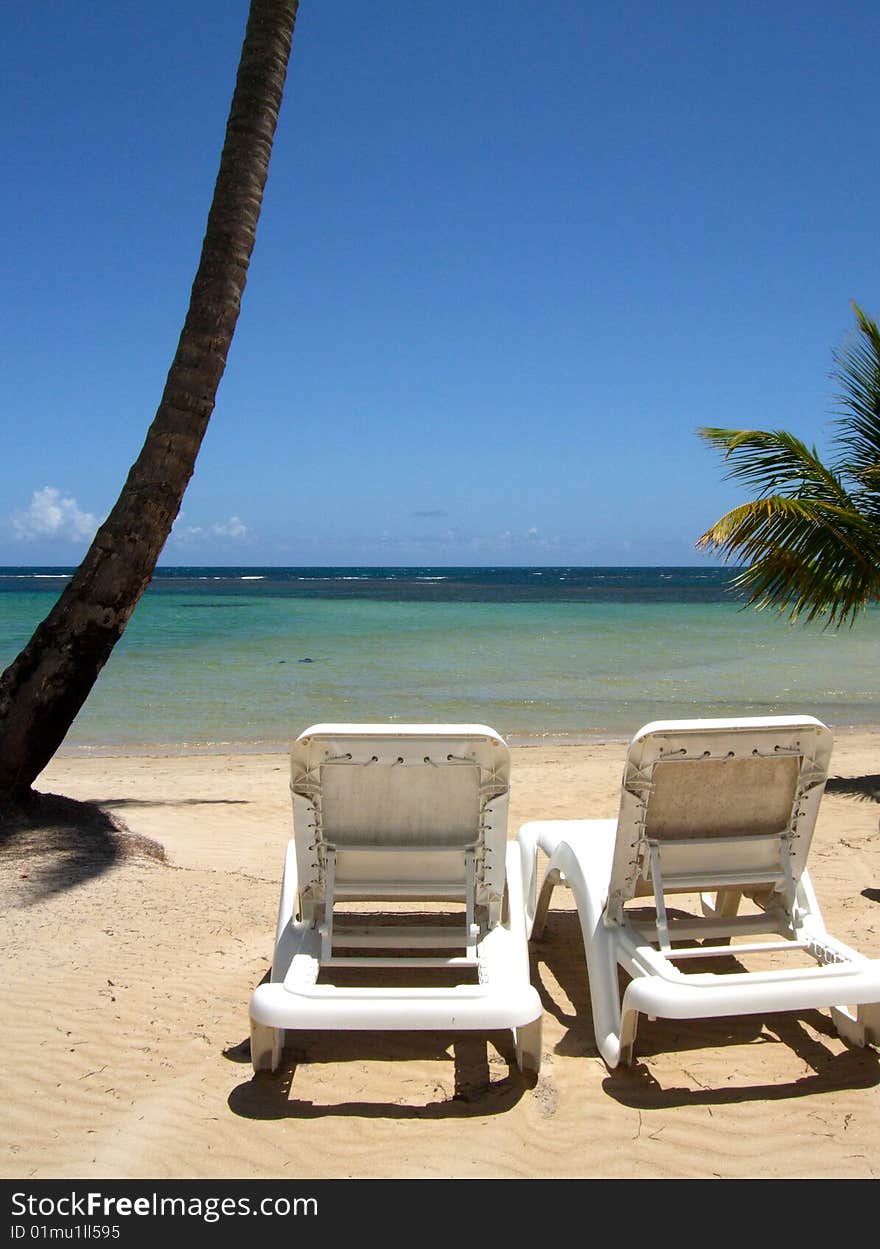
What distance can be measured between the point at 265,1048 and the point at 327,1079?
0.25 meters

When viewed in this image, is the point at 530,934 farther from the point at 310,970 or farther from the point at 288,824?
the point at 288,824

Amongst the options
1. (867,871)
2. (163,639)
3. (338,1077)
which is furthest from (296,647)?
(338,1077)

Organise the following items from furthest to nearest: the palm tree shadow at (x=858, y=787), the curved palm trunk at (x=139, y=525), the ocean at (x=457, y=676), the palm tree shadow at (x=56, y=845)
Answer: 1. the ocean at (x=457, y=676)
2. the palm tree shadow at (x=858, y=787)
3. the curved palm trunk at (x=139, y=525)
4. the palm tree shadow at (x=56, y=845)

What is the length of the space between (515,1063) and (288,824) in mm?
4379

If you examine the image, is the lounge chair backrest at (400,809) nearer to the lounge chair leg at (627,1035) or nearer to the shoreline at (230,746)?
the lounge chair leg at (627,1035)

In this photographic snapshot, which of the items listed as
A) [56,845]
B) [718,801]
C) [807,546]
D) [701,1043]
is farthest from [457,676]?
[718,801]

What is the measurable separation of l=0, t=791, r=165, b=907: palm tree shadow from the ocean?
5272mm

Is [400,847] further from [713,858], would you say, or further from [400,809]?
[713,858]

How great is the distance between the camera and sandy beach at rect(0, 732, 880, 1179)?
2.75m

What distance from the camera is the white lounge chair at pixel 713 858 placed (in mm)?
3213

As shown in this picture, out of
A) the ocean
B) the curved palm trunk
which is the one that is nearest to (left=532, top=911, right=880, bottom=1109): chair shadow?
the curved palm trunk

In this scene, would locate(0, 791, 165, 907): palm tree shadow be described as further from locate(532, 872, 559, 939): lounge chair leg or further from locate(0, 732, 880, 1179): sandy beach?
locate(532, 872, 559, 939): lounge chair leg

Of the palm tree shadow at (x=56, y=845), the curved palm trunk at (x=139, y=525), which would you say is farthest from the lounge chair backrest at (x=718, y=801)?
the curved palm trunk at (x=139, y=525)
